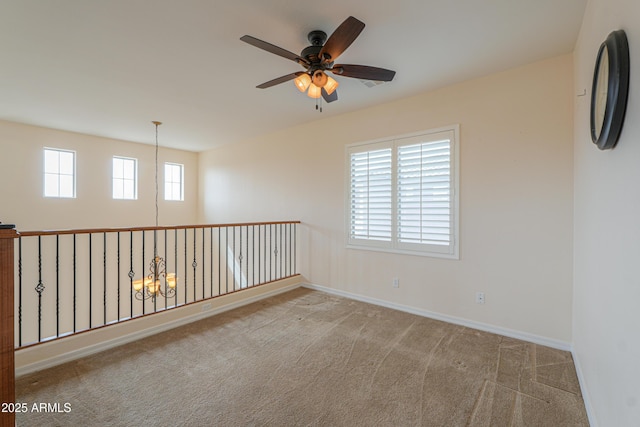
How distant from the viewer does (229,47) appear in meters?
2.49

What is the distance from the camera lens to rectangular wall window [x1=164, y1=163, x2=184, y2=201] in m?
6.48

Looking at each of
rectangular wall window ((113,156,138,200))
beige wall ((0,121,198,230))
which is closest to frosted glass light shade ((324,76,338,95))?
beige wall ((0,121,198,230))

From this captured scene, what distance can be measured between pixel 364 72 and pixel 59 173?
19.0ft

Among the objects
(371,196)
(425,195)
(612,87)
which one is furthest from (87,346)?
(612,87)

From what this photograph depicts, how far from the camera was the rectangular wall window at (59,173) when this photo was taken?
487 centimetres

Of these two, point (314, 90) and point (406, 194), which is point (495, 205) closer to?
point (406, 194)

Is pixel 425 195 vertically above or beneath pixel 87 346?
above

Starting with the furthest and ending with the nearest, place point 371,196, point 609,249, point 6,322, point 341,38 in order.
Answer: point 371,196 → point 341,38 → point 609,249 → point 6,322

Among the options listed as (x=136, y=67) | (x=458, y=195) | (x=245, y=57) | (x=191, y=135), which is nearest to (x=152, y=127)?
(x=191, y=135)

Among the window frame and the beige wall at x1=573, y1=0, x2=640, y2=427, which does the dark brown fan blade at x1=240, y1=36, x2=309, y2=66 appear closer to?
the beige wall at x1=573, y1=0, x2=640, y2=427

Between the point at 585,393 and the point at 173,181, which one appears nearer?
the point at 585,393

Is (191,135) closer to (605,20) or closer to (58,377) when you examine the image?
(58,377)

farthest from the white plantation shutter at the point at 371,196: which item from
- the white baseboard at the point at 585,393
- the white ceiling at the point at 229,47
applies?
the white baseboard at the point at 585,393

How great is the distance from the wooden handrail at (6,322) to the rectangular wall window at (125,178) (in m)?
5.25
